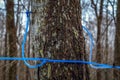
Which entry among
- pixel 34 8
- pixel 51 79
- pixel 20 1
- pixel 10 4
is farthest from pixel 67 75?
pixel 20 1

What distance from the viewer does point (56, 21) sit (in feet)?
5.32

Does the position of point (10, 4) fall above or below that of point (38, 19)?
above

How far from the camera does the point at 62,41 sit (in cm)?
160

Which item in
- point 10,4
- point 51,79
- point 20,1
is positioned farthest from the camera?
point 20,1

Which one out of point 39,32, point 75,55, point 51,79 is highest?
point 39,32

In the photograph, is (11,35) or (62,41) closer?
(62,41)

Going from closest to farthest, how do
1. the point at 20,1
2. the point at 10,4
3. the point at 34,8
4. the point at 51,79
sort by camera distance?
1. the point at 51,79
2. the point at 34,8
3. the point at 10,4
4. the point at 20,1

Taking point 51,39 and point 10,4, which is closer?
point 51,39

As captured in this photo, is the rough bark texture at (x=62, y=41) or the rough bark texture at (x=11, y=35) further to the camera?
the rough bark texture at (x=11, y=35)

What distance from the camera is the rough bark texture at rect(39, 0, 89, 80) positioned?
5.18 feet

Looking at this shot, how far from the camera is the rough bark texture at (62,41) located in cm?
158

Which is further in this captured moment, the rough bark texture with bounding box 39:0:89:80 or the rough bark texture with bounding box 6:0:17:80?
the rough bark texture with bounding box 6:0:17:80

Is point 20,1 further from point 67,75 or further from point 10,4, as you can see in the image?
point 67,75

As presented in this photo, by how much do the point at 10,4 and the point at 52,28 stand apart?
624 centimetres
